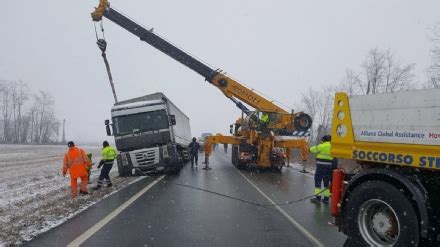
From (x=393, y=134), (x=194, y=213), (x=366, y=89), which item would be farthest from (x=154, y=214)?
(x=366, y=89)

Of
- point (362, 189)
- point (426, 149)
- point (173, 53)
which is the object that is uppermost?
point (173, 53)

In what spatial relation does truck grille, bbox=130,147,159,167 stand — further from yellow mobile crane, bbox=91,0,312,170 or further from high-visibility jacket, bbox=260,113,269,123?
high-visibility jacket, bbox=260,113,269,123

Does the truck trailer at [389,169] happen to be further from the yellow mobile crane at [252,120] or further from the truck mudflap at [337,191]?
the yellow mobile crane at [252,120]

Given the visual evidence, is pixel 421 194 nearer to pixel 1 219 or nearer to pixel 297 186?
pixel 1 219

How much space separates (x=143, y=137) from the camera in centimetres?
1797

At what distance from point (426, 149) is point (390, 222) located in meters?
1.08

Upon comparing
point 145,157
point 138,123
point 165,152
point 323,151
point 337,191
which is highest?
point 138,123

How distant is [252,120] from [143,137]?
5.95 metres

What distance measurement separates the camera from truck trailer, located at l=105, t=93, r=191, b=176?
58.6 ft

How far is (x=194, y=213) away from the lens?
9.24 m

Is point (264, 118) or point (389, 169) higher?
point (264, 118)

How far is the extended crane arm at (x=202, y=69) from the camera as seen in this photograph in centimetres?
2153

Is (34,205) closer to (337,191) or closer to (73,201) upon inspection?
(73,201)

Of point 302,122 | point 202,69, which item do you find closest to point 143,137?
point 202,69
